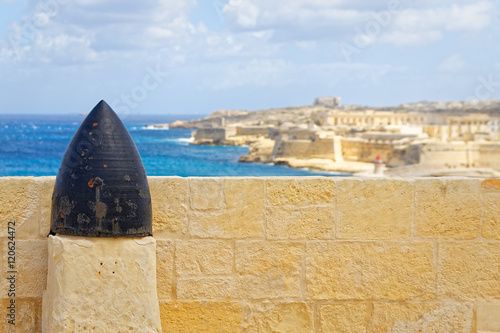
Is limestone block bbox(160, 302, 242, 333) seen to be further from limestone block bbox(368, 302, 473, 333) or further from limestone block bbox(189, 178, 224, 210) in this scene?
limestone block bbox(368, 302, 473, 333)

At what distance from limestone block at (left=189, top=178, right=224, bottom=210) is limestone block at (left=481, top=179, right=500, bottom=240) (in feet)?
4.24

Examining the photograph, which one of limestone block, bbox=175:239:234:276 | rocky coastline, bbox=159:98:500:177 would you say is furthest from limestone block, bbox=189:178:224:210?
rocky coastline, bbox=159:98:500:177

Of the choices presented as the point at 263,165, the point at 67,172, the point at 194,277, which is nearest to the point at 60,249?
the point at 67,172

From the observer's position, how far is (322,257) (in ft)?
9.36

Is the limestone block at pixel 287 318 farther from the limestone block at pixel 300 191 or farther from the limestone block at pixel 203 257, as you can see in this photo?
the limestone block at pixel 300 191

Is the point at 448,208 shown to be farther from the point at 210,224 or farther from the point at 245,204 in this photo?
the point at 210,224

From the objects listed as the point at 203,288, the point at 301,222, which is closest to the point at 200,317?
the point at 203,288

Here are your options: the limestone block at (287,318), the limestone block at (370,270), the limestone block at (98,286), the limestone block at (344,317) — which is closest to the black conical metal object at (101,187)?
the limestone block at (98,286)

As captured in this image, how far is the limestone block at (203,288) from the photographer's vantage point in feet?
9.20

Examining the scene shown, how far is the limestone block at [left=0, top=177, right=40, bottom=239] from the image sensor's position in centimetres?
263

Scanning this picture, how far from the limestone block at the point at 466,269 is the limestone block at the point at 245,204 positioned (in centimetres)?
92

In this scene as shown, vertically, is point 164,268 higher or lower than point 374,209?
lower

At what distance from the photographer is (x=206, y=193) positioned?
279cm

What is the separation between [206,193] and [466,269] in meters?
1.33
